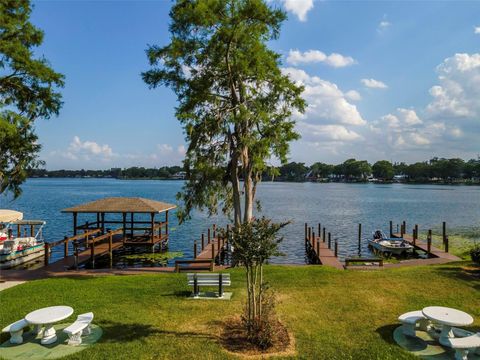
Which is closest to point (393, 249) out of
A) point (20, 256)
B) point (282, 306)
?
point (282, 306)

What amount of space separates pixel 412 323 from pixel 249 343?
4.04 meters

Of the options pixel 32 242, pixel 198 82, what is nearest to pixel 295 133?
pixel 198 82

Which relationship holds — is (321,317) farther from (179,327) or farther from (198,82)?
(198,82)

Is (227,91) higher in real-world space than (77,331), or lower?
higher

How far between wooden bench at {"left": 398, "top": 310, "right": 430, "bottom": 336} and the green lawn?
0.43m

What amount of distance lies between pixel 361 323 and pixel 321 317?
3.50 feet

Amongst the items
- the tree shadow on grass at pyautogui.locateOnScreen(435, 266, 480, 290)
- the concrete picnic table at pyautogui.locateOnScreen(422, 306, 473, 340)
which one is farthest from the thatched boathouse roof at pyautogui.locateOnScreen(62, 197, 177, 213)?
the concrete picnic table at pyautogui.locateOnScreen(422, 306, 473, 340)

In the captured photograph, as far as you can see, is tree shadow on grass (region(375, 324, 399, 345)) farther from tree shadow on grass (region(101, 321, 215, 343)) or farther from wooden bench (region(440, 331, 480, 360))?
tree shadow on grass (region(101, 321, 215, 343))

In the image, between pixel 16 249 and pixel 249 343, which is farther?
pixel 16 249

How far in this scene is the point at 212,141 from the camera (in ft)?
64.8

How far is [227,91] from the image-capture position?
814 inches

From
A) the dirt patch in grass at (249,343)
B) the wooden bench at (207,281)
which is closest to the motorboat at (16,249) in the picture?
the wooden bench at (207,281)

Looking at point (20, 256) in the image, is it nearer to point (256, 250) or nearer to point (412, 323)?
point (256, 250)

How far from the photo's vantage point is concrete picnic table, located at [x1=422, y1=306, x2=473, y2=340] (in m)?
8.05
